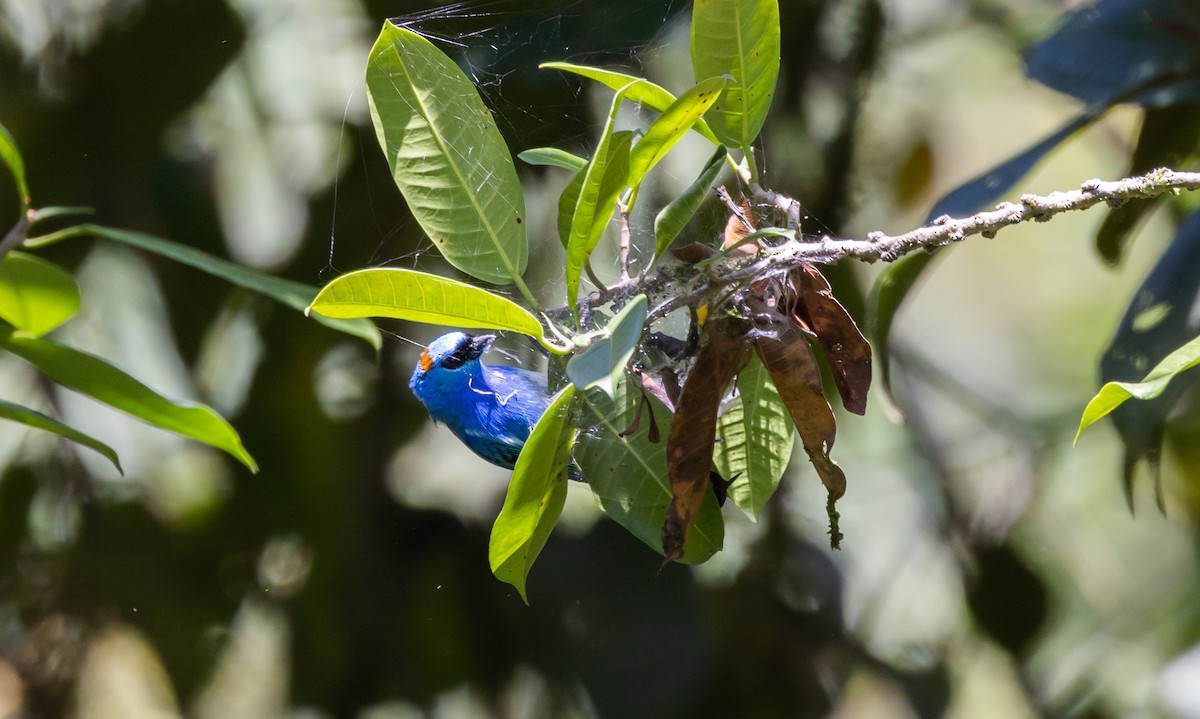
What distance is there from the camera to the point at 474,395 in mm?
848

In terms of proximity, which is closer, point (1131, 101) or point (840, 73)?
point (1131, 101)

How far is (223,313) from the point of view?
186 cm

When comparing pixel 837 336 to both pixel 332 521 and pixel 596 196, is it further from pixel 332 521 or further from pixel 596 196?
pixel 332 521

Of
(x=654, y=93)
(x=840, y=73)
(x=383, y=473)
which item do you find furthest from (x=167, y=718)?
(x=840, y=73)

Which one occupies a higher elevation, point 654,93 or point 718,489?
point 654,93

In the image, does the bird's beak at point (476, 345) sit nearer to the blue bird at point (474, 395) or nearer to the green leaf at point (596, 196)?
the blue bird at point (474, 395)

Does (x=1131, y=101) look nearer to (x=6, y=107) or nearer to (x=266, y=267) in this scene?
(x=266, y=267)

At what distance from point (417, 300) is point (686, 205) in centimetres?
18

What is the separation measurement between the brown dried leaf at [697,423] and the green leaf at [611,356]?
0.10 metres

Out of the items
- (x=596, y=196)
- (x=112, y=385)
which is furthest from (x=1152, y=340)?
(x=112, y=385)

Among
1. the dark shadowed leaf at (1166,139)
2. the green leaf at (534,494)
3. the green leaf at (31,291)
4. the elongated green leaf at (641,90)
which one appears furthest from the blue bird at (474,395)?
the dark shadowed leaf at (1166,139)

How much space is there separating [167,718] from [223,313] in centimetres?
88

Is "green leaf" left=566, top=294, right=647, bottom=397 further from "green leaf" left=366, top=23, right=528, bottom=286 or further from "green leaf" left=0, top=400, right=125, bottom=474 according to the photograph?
"green leaf" left=0, top=400, right=125, bottom=474

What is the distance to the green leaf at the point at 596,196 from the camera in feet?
1.95
